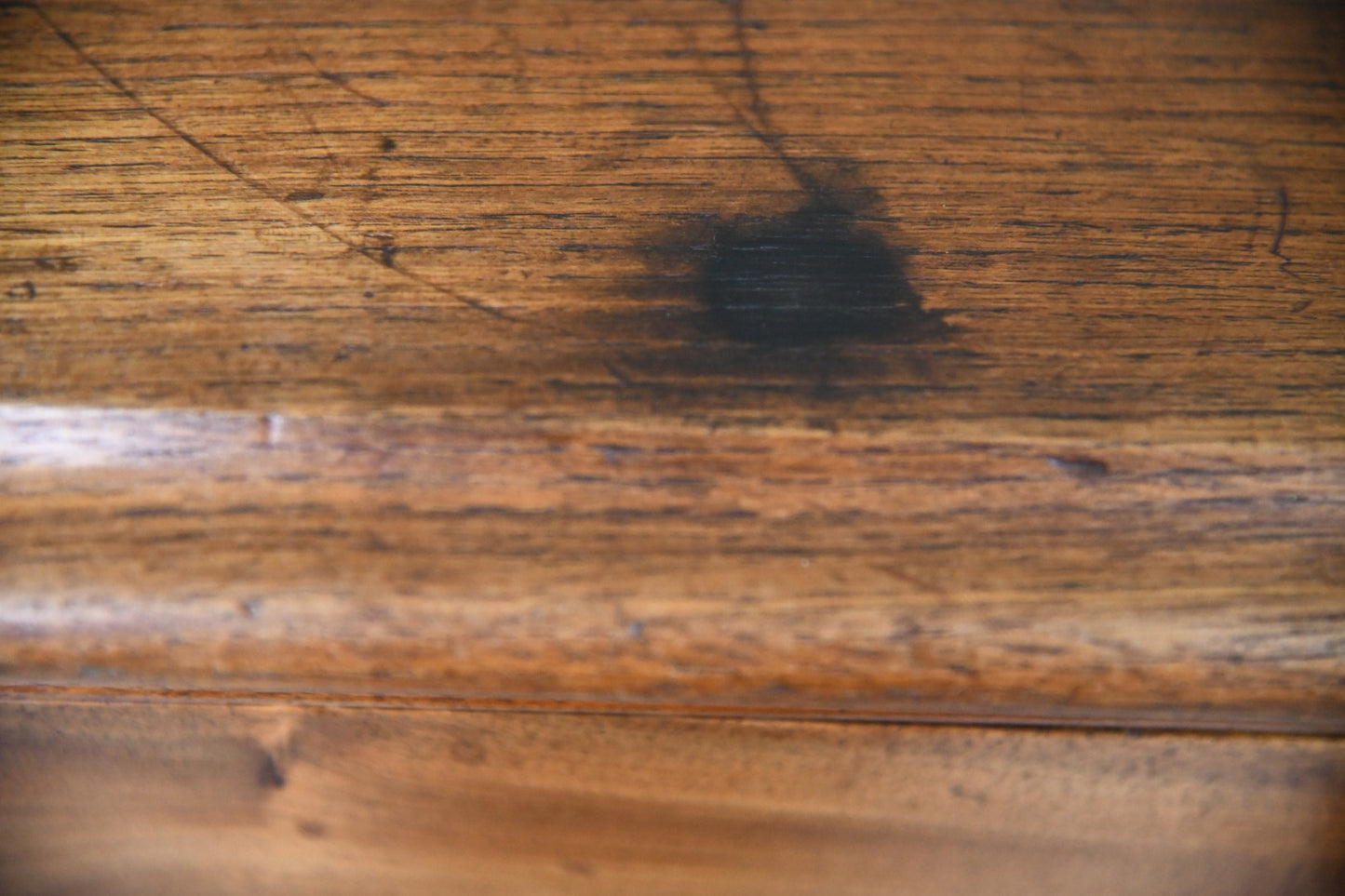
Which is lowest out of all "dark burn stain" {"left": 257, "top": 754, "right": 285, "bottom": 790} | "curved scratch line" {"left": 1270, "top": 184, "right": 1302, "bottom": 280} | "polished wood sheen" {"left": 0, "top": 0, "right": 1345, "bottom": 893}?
"dark burn stain" {"left": 257, "top": 754, "right": 285, "bottom": 790}

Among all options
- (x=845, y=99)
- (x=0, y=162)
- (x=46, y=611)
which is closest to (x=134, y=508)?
(x=46, y=611)

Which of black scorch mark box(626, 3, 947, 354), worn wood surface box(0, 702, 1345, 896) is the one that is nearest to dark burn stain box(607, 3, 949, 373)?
black scorch mark box(626, 3, 947, 354)

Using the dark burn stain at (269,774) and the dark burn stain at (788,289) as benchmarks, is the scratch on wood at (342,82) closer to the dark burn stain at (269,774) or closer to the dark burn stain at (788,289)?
the dark burn stain at (788,289)

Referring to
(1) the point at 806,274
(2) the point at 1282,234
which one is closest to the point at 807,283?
(1) the point at 806,274

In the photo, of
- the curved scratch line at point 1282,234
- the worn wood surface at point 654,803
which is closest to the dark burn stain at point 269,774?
the worn wood surface at point 654,803

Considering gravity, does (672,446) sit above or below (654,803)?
above

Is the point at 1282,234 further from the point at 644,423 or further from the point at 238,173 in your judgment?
the point at 238,173

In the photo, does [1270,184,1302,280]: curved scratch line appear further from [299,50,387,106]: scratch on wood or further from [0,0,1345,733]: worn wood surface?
[299,50,387,106]: scratch on wood

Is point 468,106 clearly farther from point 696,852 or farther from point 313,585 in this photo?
point 696,852
